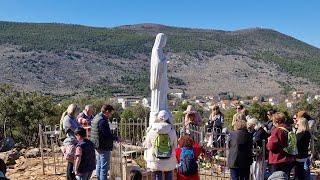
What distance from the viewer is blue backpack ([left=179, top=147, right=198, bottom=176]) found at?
7.58 meters

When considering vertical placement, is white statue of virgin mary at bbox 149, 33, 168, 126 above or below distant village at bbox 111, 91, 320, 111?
above

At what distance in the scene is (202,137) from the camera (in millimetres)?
11703

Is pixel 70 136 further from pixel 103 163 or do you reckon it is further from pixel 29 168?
pixel 29 168

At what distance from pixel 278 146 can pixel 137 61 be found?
377ft

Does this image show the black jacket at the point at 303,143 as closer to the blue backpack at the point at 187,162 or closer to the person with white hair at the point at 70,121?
→ the blue backpack at the point at 187,162

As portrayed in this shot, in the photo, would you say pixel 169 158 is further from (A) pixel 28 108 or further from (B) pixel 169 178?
(A) pixel 28 108

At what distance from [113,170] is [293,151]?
11.8ft

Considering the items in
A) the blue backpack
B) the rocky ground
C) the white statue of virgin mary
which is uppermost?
the white statue of virgin mary

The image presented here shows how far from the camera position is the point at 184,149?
764 cm

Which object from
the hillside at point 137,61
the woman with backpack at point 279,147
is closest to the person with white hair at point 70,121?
the woman with backpack at point 279,147

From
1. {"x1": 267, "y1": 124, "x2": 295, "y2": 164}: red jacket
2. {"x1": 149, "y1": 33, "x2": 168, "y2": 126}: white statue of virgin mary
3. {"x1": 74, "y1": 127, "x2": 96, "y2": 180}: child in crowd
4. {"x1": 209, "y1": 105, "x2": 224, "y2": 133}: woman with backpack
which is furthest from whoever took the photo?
{"x1": 209, "y1": 105, "x2": 224, "y2": 133}: woman with backpack

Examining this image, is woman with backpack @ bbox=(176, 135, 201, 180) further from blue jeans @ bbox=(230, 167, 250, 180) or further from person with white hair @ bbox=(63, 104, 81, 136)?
person with white hair @ bbox=(63, 104, 81, 136)

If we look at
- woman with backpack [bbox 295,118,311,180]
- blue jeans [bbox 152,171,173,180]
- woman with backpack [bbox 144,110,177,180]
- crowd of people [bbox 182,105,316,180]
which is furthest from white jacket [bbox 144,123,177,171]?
woman with backpack [bbox 295,118,311,180]

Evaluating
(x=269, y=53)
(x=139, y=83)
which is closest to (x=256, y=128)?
(x=139, y=83)
